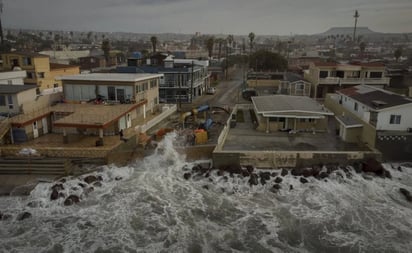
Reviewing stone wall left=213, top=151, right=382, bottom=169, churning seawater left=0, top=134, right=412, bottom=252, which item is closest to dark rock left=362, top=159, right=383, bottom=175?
stone wall left=213, top=151, right=382, bottom=169

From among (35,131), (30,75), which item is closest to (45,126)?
(35,131)

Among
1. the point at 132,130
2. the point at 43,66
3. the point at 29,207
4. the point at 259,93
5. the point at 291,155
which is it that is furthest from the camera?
the point at 259,93

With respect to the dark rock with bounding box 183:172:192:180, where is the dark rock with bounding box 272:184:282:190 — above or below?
below

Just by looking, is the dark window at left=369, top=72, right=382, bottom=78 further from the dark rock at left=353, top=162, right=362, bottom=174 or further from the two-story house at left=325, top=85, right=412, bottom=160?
the dark rock at left=353, top=162, right=362, bottom=174

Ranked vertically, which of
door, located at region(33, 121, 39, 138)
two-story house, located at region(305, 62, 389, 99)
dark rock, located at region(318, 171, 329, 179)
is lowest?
dark rock, located at region(318, 171, 329, 179)

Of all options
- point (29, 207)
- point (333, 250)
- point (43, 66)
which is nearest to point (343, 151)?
point (333, 250)

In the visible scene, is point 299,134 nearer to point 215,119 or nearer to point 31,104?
point 215,119
